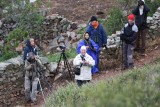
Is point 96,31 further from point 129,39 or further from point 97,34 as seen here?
point 129,39

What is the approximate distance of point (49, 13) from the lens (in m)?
17.6

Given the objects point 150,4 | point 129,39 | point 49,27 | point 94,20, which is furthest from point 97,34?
point 49,27

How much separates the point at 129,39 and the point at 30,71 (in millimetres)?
2513

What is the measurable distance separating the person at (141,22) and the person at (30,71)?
109 inches

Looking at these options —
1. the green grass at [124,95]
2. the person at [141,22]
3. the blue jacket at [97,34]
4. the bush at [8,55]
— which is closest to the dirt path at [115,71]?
the person at [141,22]

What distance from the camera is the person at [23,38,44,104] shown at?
9977 millimetres

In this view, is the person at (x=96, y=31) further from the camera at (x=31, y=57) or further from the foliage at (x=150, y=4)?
the foliage at (x=150, y=4)

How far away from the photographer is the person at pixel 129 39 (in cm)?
993

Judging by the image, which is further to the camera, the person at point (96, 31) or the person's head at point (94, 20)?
the person at point (96, 31)

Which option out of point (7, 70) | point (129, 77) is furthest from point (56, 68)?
point (129, 77)

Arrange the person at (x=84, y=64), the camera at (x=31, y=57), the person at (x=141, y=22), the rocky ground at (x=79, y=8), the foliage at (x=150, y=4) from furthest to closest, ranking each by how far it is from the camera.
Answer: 1. the rocky ground at (x=79, y=8)
2. the foliage at (x=150, y=4)
3. the person at (x=141, y=22)
4. the camera at (x=31, y=57)
5. the person at (x=84, y=64)

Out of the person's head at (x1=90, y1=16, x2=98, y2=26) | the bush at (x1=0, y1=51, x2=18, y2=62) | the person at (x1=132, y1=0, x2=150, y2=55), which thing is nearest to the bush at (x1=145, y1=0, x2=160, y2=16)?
the person at (x1=132, y1=0, x2=150, y2=55)

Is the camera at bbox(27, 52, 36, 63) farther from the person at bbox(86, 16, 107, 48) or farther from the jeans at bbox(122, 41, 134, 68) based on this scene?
the jeans at bbox(122, 41, 134, 68)

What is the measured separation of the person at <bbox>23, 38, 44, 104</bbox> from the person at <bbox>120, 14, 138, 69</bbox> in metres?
2.09
